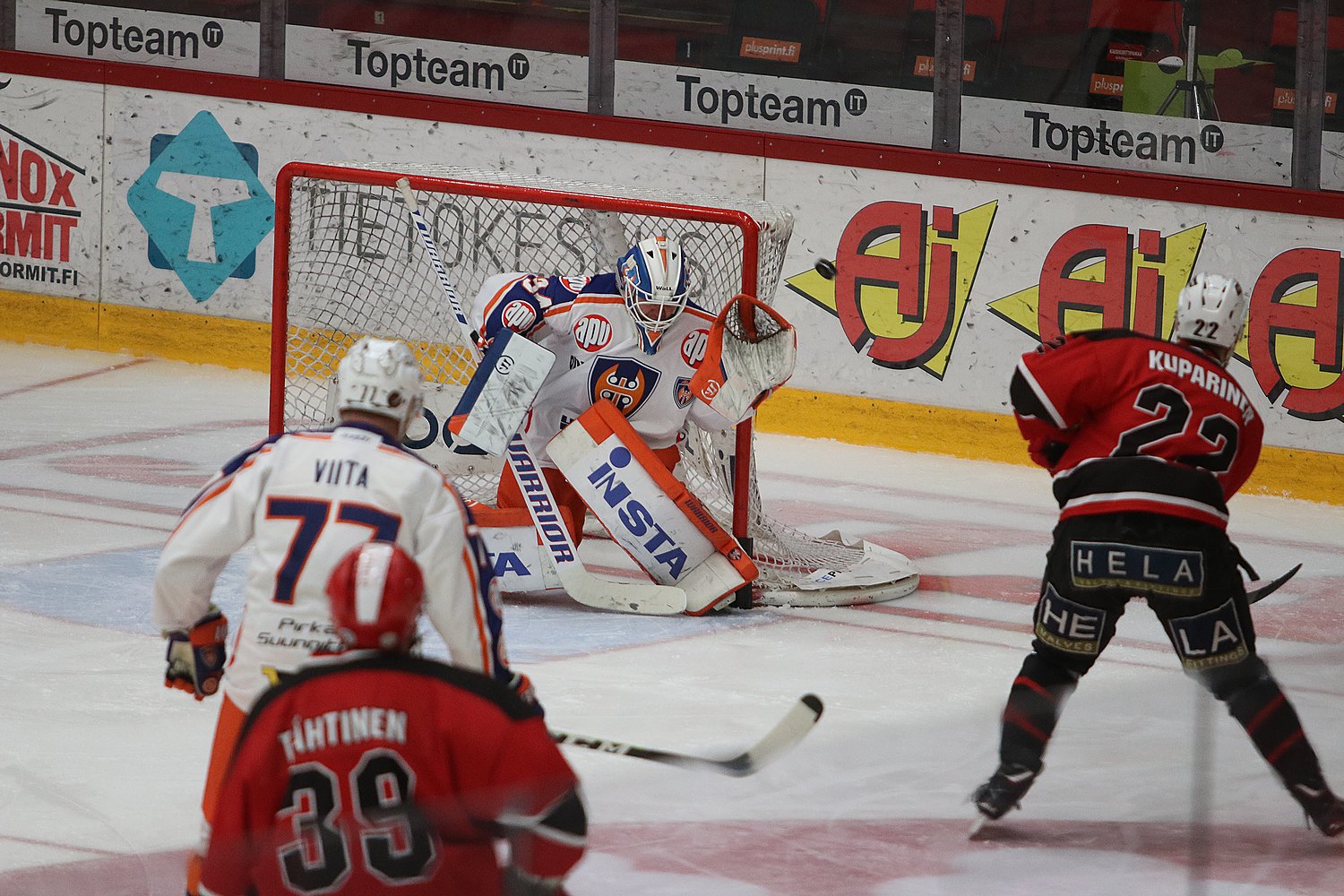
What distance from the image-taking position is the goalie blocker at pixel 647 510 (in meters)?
5.27

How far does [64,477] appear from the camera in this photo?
6.55 m

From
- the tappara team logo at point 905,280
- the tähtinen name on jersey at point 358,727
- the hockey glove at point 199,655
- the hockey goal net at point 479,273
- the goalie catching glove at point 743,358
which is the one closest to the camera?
the tähtinen name on jersey at point 358,727

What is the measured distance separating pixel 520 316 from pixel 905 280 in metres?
2.97

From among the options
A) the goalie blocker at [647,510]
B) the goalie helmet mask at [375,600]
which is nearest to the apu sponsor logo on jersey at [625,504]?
the goalie blocker at [647,510]

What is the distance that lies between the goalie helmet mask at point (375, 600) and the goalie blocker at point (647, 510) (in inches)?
124

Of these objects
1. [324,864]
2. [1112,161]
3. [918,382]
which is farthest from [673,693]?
[1112,161]

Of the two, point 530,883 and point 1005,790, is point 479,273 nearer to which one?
point 1005,790

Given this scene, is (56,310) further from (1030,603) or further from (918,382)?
(1030,603)

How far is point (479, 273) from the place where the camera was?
713cm

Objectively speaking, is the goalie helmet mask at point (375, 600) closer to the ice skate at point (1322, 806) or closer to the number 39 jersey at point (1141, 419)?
the number 39 jersey at point (1141, 419)

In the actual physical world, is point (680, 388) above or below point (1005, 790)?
above

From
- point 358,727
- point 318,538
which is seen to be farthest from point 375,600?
point 318,538

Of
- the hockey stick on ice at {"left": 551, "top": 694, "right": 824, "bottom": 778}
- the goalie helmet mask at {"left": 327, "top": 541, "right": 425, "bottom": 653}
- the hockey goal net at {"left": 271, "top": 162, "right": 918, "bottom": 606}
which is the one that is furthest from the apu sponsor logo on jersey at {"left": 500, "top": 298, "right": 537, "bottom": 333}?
the goalie helmet mask at {"left": 327, "top": 541, "right": 425, "bottom": 653}

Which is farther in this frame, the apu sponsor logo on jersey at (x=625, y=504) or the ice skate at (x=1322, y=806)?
the apu sponsor logo on jersey at (x=625, y=504)
